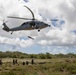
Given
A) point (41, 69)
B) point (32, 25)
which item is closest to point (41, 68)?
point (41, 69)

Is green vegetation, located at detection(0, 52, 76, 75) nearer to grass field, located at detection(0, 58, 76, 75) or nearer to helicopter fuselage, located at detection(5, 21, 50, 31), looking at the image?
grass field, located at detection(0, 58, 76, 75)

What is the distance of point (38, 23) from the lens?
52375mm

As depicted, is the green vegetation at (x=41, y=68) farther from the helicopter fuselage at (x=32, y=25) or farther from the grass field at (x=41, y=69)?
the helicopter fuselage at (x=32, y=25)

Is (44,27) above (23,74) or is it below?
above

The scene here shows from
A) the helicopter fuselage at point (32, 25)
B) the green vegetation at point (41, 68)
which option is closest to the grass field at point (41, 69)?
the green vegetation at point (41, 68)

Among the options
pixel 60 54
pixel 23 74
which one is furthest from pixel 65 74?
pixel 60 54

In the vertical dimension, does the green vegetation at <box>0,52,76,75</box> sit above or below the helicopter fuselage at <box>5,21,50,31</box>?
below

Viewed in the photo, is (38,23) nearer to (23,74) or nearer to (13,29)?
(13,29)

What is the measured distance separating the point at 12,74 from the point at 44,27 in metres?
16.5

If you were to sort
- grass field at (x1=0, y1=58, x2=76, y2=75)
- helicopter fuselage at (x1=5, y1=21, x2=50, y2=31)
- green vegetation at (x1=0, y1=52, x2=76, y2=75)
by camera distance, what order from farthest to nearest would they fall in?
helicopter fuselage at (x1=5, y1=21, x2=50, y2=31) → green vegetation at (x1=0, y1=52, x2=76, y2=75) → grass field at (x1=0, y1=58, x2=76, y2=75)

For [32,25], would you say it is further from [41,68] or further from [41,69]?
[41,69]

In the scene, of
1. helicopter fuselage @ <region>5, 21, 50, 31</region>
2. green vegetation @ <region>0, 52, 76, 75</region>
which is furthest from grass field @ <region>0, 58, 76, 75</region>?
helicopter fuselage @ <region>5, 21, 50, 31</region>

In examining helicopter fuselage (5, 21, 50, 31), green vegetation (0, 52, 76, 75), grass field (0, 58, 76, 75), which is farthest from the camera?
helicopter fuselage (5, 21, 50, 31)

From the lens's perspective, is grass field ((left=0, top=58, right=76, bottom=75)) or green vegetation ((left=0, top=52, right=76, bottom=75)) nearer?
grass field ((left=0, top=58, right=76, bottom=75))
